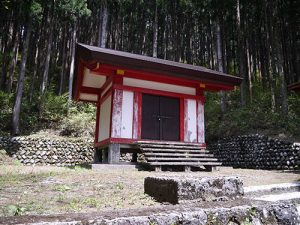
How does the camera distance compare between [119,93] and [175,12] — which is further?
[175,12]

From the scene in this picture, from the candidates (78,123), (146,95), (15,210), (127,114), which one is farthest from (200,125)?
(78,123)

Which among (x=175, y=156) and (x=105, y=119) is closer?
(x=175, y=156)

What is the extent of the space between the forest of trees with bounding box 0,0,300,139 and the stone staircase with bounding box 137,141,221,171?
8435 millimetres

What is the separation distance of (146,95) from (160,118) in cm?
108

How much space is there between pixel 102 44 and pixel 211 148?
13.0 metres

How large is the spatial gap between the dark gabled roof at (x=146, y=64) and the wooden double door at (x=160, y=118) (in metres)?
1.25

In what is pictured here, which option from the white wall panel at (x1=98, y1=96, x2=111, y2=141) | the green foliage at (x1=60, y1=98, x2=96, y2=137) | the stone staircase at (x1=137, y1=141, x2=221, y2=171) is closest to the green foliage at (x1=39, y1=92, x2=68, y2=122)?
the green foliage at (x1=60, y1=98, x2=96, y2=137)

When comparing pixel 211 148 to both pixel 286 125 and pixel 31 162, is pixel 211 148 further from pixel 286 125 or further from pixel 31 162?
pixel 31 162

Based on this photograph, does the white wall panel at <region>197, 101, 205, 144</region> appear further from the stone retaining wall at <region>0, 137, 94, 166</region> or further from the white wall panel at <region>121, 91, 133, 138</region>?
the stone retaining wall at <region>0, 137, 94, 166</region>

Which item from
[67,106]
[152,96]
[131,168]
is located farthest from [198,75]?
[67,106]

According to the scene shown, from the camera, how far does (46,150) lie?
48.9 ft

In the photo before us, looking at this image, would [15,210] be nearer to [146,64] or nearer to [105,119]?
[146,64]

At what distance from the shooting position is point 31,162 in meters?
14.4

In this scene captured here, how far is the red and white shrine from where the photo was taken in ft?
31.3
